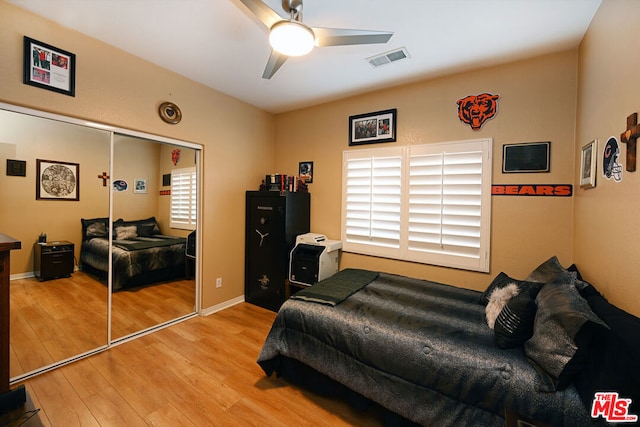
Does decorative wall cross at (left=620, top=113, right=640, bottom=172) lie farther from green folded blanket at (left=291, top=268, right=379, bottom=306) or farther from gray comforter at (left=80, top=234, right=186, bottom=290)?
gray comforter at (left=80, top=234, right=186, bottom=290)

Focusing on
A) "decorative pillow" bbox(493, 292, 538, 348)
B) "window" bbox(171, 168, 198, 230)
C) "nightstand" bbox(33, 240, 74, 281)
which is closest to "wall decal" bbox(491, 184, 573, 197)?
"decorative pillow" bbox(493, 292, 538, 348)

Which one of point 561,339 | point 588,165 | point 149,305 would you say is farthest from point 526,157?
point 149,305

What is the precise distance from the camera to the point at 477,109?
2570 millimetres

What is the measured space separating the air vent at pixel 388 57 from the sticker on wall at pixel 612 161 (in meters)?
1.62

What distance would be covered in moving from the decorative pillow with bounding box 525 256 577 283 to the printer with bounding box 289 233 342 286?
1937 millimetres

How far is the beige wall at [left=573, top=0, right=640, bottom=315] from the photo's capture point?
1.30 m

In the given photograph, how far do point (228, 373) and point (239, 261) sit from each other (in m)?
1.65

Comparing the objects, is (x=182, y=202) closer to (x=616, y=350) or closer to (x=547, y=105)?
(x=616, y=350)

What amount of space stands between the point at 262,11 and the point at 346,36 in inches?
21.0

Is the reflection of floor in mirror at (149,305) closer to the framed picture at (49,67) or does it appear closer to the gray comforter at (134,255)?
the gray comforter at (134,255)

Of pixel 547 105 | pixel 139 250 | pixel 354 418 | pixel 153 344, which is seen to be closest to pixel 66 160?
pixel 139 250

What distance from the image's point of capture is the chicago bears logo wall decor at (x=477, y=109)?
2.51 m

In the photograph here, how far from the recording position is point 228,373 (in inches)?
84.3

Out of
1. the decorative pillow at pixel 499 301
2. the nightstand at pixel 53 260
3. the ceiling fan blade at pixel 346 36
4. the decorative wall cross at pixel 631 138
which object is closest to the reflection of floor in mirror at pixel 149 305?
the nightstand at pixel 53 260
